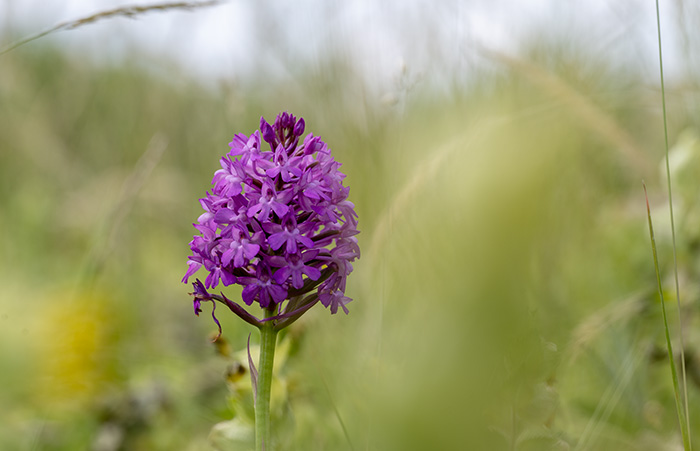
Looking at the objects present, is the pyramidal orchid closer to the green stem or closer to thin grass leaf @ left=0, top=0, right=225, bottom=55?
the green stem

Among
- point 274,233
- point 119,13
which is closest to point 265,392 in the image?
point 274,233

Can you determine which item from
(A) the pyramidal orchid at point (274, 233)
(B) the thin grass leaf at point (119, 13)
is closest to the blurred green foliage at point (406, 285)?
(A) the pyramidal orchid at point (274, 233)

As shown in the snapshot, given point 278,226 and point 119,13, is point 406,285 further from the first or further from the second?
point 119,13

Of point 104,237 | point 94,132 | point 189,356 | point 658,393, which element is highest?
point 94,132

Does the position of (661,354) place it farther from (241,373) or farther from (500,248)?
(500,248)

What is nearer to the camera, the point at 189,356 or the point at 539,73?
the point at 539,73

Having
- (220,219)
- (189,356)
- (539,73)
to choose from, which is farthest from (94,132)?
(220,219)
